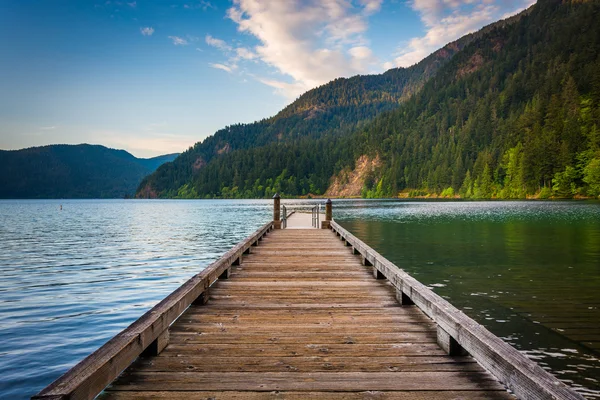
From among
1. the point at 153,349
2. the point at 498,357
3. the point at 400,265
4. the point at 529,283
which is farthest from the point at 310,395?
the point at 400,265

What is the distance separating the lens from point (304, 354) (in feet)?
15.0

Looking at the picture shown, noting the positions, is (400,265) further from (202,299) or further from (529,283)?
(202,299)

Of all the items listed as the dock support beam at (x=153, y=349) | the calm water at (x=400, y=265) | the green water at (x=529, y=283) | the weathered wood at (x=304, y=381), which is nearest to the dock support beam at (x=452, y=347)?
the weathered wood at (x=304, y=381)

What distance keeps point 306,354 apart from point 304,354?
23mm

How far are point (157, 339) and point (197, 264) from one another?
14.9m

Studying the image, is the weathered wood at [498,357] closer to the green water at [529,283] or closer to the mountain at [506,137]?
the green water at [529,283]

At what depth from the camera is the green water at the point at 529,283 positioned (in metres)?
7.18

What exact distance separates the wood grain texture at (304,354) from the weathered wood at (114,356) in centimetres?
25

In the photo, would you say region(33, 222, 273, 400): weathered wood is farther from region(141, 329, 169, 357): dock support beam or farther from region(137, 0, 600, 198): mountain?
region(137, 0, 600, 198): mountain

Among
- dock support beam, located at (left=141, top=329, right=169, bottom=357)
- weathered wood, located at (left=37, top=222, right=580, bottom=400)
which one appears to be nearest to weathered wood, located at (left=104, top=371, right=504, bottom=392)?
weathered wood, located at (left=37, top=222, right=580, bottom=400)

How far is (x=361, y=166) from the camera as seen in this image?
627 ft

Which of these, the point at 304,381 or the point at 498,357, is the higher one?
the point at 498,357

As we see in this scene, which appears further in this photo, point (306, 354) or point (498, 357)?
point (306, 354)

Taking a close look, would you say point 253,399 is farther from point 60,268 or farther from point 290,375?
point 60,268
